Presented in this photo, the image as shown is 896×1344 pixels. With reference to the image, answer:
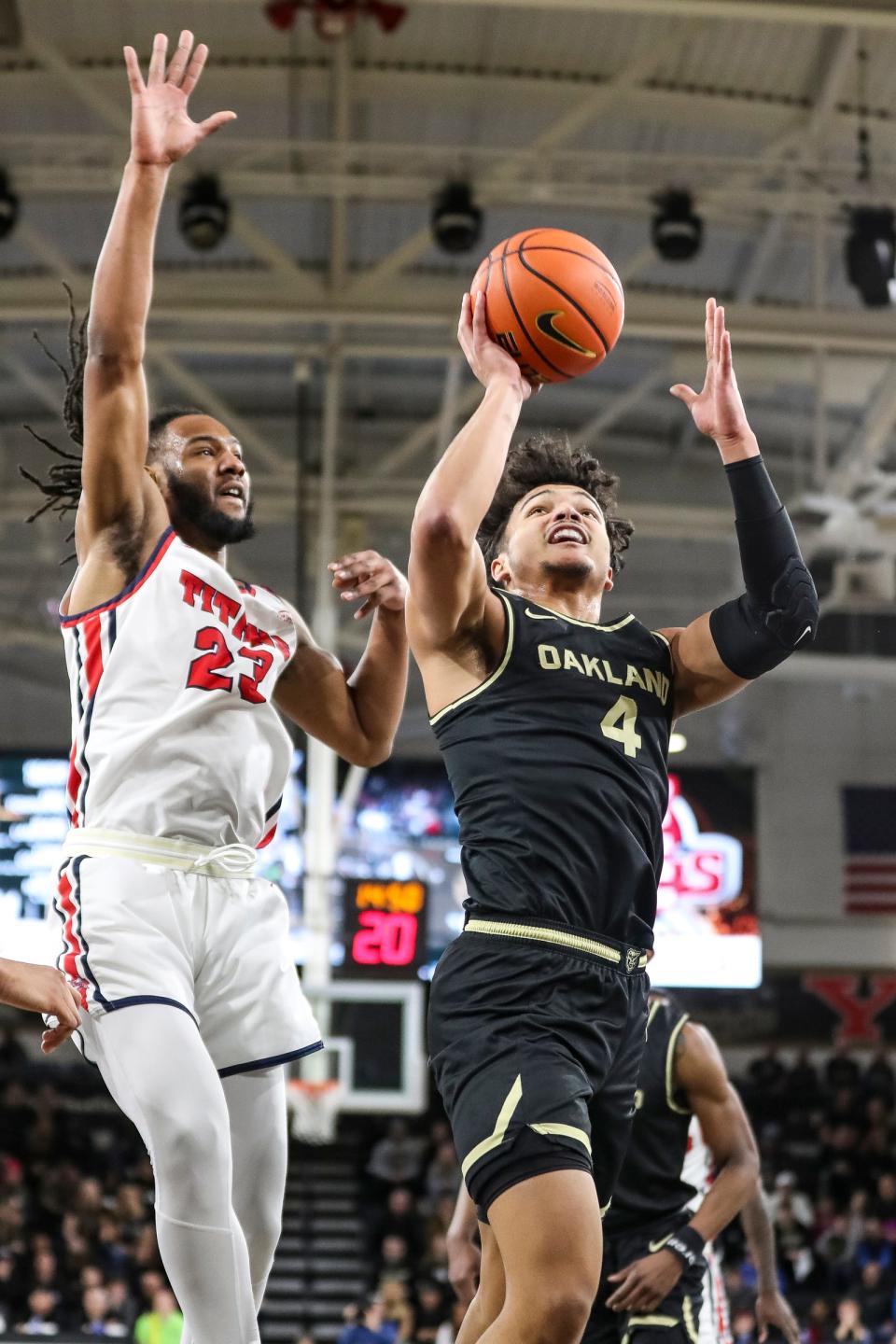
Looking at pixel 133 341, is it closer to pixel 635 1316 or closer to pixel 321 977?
pixel 635 1316

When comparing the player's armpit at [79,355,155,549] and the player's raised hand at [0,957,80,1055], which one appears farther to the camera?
the player's armpit at [79,355,155,549]

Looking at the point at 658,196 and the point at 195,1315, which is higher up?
the point at 658,196

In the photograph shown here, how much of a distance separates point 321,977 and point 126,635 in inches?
461

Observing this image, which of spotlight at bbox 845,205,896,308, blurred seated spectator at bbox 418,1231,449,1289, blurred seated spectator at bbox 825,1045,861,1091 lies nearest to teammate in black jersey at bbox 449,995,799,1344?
spotlight at bbox 845,205,896,308

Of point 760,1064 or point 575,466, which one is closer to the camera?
point 575,466

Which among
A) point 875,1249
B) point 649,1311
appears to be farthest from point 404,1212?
point 649,1311

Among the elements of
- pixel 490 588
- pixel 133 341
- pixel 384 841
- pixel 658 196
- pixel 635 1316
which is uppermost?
pixel 658 196

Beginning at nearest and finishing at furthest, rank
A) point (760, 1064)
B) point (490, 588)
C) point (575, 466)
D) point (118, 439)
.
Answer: point (118, 439) < point (490, 588) < point (575, 466) < point (760, 1064)

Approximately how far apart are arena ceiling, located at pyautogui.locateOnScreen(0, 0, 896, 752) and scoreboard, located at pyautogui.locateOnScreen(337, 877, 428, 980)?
7.78 feet

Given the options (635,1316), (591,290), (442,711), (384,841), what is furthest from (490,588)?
(384,841)

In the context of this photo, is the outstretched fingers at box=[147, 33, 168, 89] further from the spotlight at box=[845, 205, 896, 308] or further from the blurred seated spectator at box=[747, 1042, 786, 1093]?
the blurred seated spectator at box=[747, 1042, 786, 1093]

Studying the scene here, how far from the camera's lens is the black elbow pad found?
390 centimetres

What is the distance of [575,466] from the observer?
437cm

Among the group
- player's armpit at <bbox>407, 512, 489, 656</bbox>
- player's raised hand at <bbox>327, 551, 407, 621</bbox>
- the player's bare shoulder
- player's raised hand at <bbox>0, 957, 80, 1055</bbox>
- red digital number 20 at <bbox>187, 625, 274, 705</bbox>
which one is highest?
player's raised hand at <bbox>327, 551, 407, 621</bbox>
